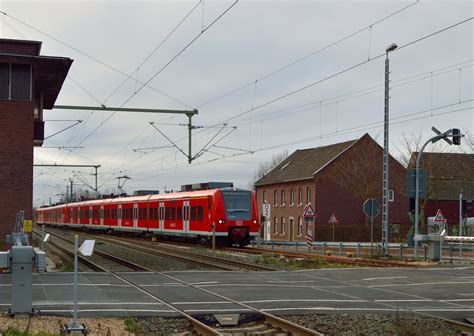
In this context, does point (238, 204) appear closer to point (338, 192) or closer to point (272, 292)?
point (272, 292)

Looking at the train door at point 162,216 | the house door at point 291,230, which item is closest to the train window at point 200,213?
the train door at point 162,216

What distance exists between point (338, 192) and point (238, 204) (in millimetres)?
25011

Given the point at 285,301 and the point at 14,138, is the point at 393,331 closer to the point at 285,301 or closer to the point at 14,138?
the point at 285,301

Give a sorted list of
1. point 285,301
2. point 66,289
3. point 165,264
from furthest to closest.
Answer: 1. point 165,264
2. point 66,289
3. point 285,301

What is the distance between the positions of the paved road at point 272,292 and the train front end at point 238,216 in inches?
500

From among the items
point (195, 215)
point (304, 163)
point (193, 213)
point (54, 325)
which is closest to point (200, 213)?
point (195, 215)

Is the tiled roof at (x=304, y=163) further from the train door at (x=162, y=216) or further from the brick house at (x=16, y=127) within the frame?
the brick house at (x=16, y=127)

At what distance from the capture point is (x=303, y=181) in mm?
59781

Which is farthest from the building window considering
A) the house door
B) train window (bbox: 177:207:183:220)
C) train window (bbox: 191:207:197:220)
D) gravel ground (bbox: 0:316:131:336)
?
the house door

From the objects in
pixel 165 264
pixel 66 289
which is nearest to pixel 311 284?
pixel 66 289

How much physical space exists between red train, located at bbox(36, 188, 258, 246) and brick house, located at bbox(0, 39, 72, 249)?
1271 centimetres

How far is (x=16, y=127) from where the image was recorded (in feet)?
69.8

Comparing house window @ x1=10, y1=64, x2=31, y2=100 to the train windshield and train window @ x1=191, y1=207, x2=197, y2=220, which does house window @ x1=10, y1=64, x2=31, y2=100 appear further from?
train window @ x1=191, y1=207, x2=197, y2=220

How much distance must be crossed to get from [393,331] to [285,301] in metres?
3.54
